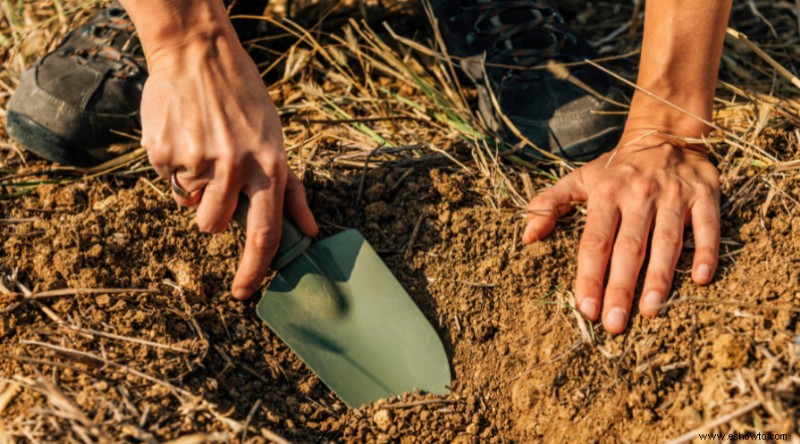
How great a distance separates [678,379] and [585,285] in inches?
10.5

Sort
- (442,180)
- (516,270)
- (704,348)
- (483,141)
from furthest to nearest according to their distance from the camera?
(483,141)
(442,180)
(516,270)
(704,348)

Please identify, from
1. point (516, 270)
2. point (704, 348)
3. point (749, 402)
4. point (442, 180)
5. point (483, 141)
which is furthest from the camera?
point (483, 141)

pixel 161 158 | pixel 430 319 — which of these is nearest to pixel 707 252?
pixel 430 319

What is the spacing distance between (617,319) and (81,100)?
4.95ft

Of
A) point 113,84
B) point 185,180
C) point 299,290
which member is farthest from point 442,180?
point 113,84

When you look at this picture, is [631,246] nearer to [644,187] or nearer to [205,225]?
[644,187]

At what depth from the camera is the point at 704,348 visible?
1410 millimetres

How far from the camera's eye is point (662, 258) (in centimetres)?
152

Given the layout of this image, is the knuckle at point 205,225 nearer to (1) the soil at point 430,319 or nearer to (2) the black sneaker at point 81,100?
(1) the soil at point 430,319

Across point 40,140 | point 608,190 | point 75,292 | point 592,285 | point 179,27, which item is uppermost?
point 179,27

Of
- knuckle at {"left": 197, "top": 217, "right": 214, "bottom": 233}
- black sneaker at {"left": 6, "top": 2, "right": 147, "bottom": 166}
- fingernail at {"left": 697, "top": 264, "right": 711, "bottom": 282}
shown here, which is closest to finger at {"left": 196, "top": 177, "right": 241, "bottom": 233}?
knuckle at {"left": 197, "top": 217, "right": 214, "bottom": 233}

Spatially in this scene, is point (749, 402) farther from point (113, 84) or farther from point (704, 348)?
point (113, 84)

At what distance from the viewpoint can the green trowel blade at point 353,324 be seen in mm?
1624

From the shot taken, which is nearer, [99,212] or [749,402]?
[749,402]
